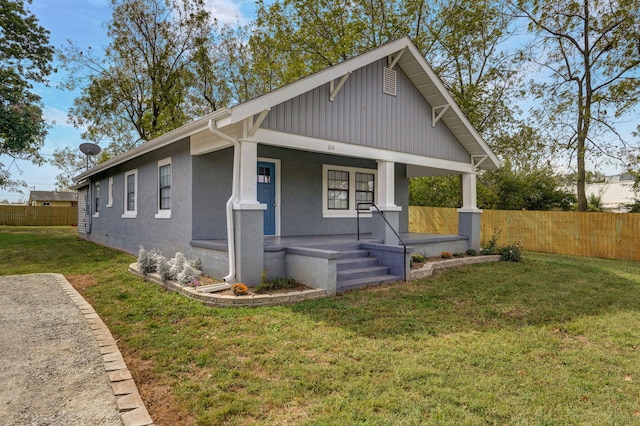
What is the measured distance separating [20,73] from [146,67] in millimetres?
6108

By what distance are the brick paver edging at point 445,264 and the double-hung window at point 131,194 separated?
309 inches

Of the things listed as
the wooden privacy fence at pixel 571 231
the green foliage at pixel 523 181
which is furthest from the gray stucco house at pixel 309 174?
the green foliage at pixel 523 181

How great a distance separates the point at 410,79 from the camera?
9.33 meters

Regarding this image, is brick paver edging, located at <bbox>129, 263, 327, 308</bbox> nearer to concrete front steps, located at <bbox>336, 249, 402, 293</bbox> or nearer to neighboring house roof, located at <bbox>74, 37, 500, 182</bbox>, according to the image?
concrete front steps, located at <bbox>336, 249, 402, 293</bbox>

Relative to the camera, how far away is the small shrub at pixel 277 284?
234 inches

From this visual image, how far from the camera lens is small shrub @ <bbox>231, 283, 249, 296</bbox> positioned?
5676mm

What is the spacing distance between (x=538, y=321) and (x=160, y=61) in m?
22.3

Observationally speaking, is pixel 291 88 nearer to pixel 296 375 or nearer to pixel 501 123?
→ pixel 296 375

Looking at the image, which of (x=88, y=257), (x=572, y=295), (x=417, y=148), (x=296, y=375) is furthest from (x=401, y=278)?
(x=88, y=257)

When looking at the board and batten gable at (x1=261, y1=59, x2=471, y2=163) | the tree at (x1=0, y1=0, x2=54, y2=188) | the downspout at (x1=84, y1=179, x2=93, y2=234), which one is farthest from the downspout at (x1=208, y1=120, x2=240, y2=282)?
the tree at (x1=0, y1=0, x2=54, y2=188)

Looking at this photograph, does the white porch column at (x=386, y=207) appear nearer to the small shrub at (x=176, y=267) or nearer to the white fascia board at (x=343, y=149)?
the white fascia board at (x=343, y=149)

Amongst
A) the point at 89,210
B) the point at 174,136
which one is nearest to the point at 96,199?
the point at 89,210

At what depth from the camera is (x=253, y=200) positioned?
6090 mm

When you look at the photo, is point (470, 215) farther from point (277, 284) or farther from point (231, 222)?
point (231, 222)
